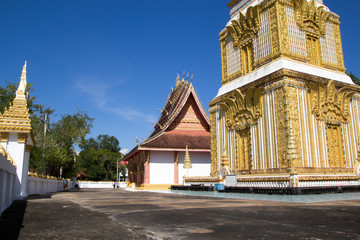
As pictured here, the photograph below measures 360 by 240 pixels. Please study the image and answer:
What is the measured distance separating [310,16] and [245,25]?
3.66 meters

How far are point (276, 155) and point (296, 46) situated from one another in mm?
6287

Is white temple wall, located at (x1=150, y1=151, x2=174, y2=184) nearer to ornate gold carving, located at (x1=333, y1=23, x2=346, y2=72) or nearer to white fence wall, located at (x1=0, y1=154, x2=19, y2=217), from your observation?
ornate gold carving, located at (x1=333, y1=23, x2=346, y2=72)

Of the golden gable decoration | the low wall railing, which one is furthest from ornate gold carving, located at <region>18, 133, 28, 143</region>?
the low wall railing

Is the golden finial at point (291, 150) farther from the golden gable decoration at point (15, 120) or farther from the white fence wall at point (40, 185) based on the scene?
the white fence wall at point (40, 185)

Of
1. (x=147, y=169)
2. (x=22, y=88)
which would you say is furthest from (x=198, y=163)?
(x=22, y=88)

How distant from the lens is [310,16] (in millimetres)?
16750

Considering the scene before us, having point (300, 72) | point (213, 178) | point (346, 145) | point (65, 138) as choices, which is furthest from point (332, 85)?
point (65, 138)

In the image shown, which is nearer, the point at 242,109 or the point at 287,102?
the point at 287,102

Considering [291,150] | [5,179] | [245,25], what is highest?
[245,25]

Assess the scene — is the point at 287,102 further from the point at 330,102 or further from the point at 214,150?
the point at 214,150

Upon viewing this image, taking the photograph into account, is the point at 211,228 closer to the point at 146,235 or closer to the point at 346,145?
the point at 146,235

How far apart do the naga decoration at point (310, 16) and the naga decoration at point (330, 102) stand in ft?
12.6

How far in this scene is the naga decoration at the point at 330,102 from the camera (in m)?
14.7

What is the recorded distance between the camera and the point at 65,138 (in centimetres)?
3150
